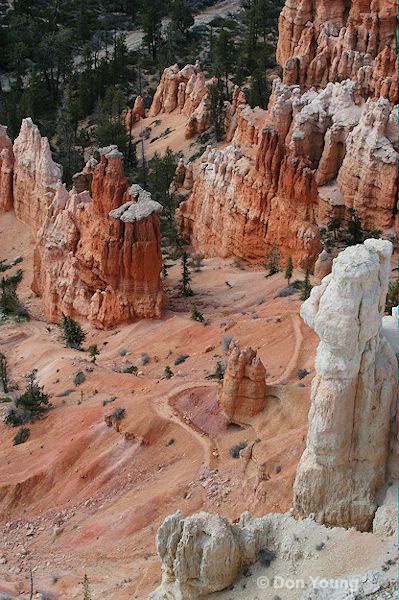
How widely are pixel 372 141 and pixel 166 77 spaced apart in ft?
92.2

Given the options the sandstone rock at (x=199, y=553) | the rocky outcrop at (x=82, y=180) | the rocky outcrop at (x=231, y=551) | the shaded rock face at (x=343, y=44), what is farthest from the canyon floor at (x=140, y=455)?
the shaded rock face at (x=343, y=44)

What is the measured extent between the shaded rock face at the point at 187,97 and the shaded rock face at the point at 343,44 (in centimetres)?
675

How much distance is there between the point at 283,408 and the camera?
20.7 metres

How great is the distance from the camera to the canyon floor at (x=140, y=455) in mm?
18406

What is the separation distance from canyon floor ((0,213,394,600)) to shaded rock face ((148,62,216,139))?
1091 inches

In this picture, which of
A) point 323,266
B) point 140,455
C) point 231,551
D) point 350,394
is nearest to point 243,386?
point 140,455

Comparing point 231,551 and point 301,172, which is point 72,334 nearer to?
point 301,172

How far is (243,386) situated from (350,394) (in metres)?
7.45

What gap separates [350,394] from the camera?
533 inches

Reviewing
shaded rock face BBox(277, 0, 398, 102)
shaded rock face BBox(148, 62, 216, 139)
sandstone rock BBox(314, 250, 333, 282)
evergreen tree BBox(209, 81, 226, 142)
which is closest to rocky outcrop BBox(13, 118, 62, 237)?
evergreen tree BBox(209, 81, 226, 142)

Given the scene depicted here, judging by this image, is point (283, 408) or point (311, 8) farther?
point (311, 8)

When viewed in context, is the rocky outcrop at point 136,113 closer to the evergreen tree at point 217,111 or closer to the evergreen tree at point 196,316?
the evergreen tree at point 217,111

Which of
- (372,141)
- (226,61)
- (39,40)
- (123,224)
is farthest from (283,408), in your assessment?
(39,40)

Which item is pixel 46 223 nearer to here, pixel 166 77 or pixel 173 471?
pixel 173 471
